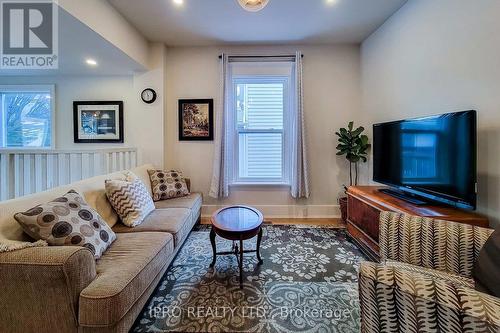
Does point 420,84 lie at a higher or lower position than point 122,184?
higher

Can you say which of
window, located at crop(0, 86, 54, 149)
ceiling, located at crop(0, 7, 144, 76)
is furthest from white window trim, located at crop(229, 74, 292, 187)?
window, located at crop(0, 86, 54, 149)

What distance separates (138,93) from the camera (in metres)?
3.78

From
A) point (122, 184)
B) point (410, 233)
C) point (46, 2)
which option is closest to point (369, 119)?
point (410, 233)

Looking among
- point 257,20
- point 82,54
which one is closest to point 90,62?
point 82,54

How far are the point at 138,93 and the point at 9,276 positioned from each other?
3.12 m

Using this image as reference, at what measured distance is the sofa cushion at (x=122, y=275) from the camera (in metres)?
1.22

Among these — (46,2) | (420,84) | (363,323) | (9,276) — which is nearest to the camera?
(363,323)

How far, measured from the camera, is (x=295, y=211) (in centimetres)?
396

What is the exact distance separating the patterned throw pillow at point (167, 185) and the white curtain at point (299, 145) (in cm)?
164

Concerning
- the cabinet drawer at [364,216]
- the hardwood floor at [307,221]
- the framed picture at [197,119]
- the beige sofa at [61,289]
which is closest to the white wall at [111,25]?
the framed picture at [197,119]

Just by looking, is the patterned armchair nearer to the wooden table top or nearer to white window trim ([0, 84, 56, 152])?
the wooden table top

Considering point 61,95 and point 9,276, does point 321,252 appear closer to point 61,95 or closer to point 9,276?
point 9,276

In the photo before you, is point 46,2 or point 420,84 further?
point 420,84

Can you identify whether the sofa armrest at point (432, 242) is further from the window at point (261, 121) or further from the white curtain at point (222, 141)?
the white curtain at point (222, 141)
